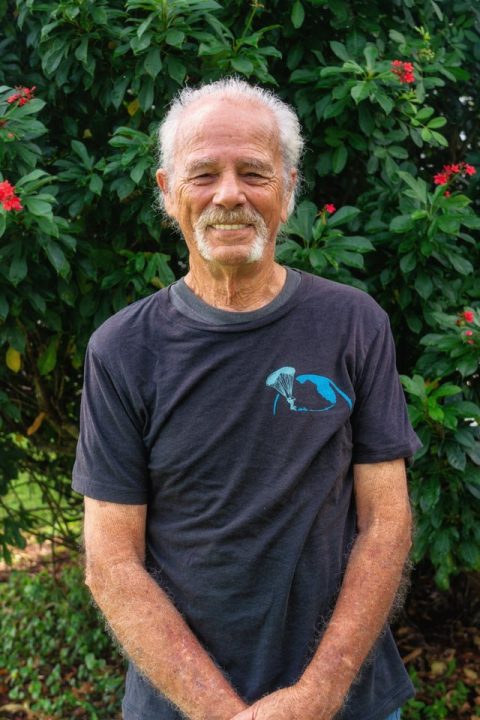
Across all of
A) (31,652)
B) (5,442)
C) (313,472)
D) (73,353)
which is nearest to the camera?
(313,472)

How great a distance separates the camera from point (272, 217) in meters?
2.06

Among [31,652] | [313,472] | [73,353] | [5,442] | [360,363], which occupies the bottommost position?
[31,652]

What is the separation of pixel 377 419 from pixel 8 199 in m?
1.40

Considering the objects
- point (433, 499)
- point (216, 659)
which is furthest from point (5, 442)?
point (216, 659)

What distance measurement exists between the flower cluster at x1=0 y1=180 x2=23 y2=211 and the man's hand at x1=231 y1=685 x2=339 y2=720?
1639 millimetres

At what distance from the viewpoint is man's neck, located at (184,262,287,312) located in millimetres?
2051

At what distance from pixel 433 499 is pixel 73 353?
1631 mm

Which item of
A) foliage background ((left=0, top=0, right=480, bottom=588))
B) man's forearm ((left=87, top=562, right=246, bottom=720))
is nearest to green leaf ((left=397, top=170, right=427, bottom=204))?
foliage background ((left=0, top=0, right=480, bottom=588))

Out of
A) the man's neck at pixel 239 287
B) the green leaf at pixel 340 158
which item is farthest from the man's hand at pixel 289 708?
the green leaf at pixel 340 158

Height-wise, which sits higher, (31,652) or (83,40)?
(83,40)

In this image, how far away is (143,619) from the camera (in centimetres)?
192

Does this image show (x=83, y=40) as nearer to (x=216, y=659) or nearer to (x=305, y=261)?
(x=305, y=261)

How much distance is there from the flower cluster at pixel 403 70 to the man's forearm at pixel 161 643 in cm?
194

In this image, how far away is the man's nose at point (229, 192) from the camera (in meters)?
1.96
